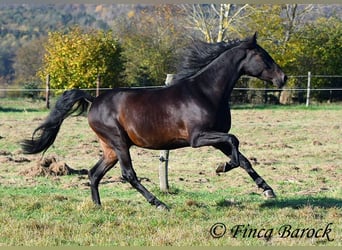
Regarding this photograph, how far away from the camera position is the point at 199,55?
27.0 feet

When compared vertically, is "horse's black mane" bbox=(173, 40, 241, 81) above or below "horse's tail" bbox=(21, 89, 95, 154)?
above

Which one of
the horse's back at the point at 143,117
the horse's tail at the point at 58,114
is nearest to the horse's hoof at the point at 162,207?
the horse's back at the point at 143,117

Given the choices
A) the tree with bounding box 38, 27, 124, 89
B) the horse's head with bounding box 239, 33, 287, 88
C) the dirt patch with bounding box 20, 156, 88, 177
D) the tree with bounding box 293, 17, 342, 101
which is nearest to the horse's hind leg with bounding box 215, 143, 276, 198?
the horse's head with bounding box 239, 33, 287, 88

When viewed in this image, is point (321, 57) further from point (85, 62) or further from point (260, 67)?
point (260, 67)

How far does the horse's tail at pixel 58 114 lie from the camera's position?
8641mm

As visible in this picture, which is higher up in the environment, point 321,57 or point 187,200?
point 187,200

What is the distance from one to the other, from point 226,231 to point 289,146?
31.9 ft

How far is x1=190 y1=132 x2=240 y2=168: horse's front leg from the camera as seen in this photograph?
24.1 feet

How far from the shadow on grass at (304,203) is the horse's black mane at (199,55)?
2012mm

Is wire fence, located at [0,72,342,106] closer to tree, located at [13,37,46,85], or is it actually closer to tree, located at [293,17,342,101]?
tree, located at [293,17,342,101]

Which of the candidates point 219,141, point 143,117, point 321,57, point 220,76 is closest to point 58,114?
point 143,117

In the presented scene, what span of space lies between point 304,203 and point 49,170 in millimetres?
5082

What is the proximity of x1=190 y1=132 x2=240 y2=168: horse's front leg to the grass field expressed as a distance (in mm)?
650

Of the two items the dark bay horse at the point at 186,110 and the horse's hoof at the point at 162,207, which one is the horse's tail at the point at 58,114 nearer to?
the dark bay horse at the point at 186,110
